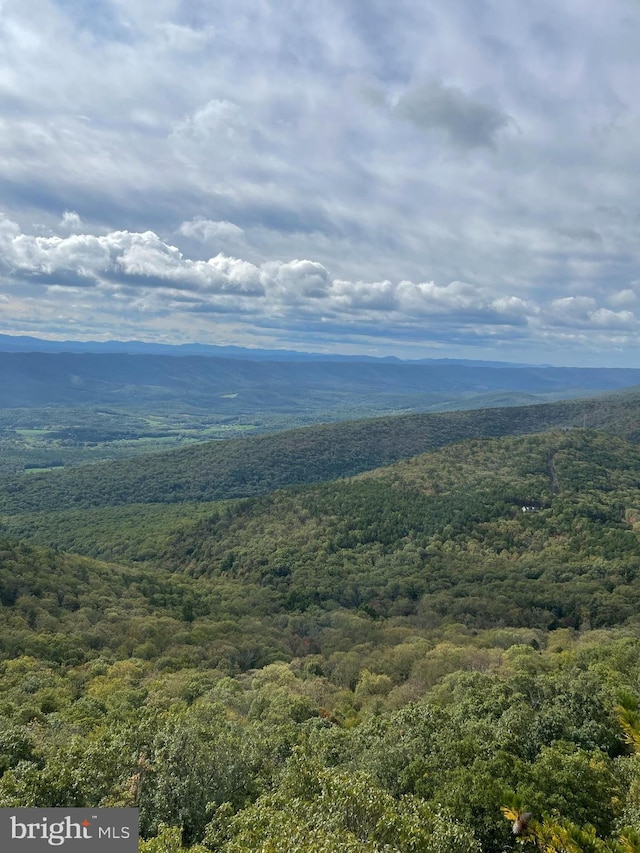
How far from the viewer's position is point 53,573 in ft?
334

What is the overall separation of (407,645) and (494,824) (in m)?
55.1

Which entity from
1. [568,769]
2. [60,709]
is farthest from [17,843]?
[60,709]

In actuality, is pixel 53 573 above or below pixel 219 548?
above

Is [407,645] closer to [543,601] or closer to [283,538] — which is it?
[543,601]

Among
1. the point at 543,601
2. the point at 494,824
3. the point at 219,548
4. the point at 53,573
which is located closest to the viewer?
the point at 494,824

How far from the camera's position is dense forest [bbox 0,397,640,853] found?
24.6m

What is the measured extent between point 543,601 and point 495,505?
60.0 m

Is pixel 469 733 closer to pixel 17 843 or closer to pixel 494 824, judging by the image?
pixel 494 824

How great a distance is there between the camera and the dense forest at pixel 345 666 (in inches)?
968

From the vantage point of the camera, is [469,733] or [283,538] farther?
[283,538]

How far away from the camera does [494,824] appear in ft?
80.4

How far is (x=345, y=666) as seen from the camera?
73.5m

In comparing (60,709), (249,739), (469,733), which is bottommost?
(60,709)

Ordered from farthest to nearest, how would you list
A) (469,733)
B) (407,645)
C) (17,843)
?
(407,645) < (469,733) < (17,843)
